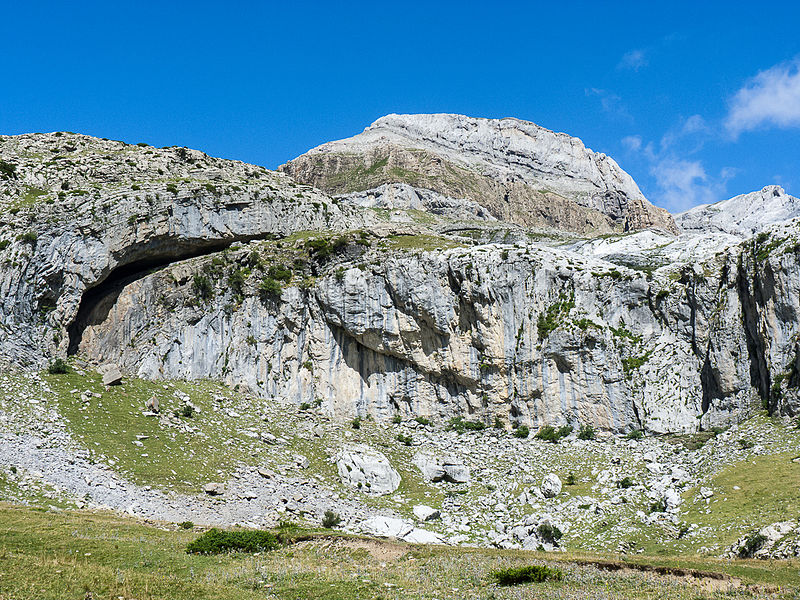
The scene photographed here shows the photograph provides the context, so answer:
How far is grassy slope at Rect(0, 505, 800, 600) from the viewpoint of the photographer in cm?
2080

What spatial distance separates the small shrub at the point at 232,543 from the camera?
1164 inches

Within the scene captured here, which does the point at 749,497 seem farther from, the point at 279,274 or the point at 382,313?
the point at 279,274

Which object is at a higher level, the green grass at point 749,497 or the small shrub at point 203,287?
the small shrub at point 203,287

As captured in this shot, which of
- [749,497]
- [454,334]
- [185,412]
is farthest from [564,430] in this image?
[185,412]

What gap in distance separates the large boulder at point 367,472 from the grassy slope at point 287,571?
21594 mm

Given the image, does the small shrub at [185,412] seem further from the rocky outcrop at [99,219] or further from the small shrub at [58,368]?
the rocky outcrop at [99,219]

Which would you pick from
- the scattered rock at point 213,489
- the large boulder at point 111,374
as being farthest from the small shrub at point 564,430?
the large boulder at point 111,374

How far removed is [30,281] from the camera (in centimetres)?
6519

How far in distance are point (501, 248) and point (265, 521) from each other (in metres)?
43.0

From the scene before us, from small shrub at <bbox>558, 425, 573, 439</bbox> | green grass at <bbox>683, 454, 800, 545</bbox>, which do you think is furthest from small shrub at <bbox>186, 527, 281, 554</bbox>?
small shrub at <bbox>558, 425, 573, 439</bbox>

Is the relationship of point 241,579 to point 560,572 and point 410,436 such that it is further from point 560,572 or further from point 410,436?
point 410,436

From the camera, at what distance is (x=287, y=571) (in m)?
25.5

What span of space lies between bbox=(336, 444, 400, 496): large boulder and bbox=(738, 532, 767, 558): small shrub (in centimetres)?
2785

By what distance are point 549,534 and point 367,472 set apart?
17.5m
